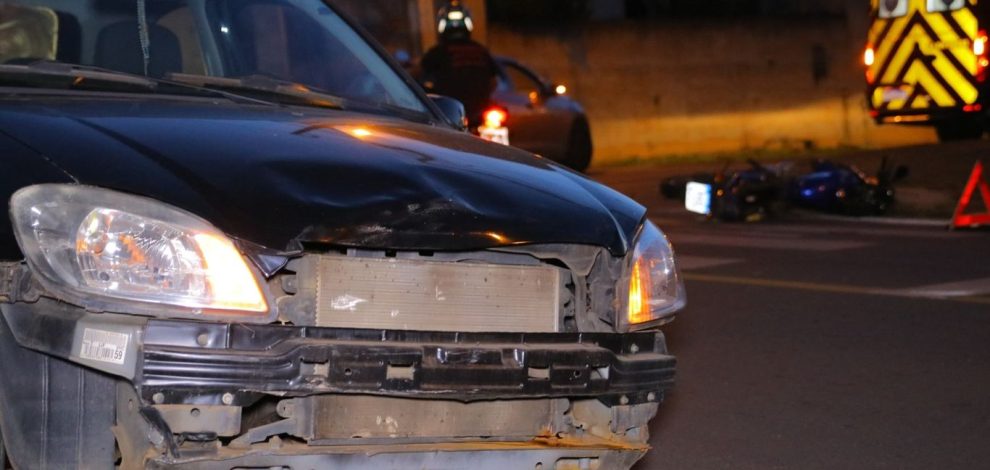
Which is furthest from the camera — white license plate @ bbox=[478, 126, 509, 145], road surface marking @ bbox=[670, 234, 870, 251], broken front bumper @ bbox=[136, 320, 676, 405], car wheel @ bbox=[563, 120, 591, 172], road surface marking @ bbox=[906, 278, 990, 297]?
car wheel @ bbox=[563, 120, 591, 172]

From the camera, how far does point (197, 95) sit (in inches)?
173

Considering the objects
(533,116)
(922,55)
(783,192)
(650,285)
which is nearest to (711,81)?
(922,55)

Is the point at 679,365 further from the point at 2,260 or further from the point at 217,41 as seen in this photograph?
the point at 2,260

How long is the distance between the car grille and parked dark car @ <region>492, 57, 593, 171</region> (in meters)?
14.3

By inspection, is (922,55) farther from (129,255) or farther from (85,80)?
(129,255)

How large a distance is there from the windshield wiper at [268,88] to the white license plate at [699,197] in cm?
954

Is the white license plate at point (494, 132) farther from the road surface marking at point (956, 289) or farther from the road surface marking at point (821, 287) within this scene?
the road surface marking at point (956, 289)

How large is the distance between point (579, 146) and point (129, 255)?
16759 mm

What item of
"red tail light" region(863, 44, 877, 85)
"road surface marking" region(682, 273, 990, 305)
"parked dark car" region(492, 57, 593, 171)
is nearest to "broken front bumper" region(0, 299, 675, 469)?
"road surface marking" region(682, 273, 990, 305)

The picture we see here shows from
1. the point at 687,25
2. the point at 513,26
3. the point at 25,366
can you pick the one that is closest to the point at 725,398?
the point at 25,366

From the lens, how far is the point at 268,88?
479 cm

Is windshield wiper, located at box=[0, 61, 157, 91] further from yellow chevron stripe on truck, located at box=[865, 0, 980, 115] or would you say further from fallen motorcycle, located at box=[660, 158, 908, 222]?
yellow chevron stripe on truck, located at box=[865, 0, 980, 115]

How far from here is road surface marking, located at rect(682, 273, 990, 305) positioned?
9.16m

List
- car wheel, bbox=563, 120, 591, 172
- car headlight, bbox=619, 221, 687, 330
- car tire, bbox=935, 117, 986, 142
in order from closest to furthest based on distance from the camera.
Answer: car headlight, bbox=619, 221, 687, 330
car wheel, bbox=563, 120, 591, 172
car tire, bbox=935, 117, 986, 142
